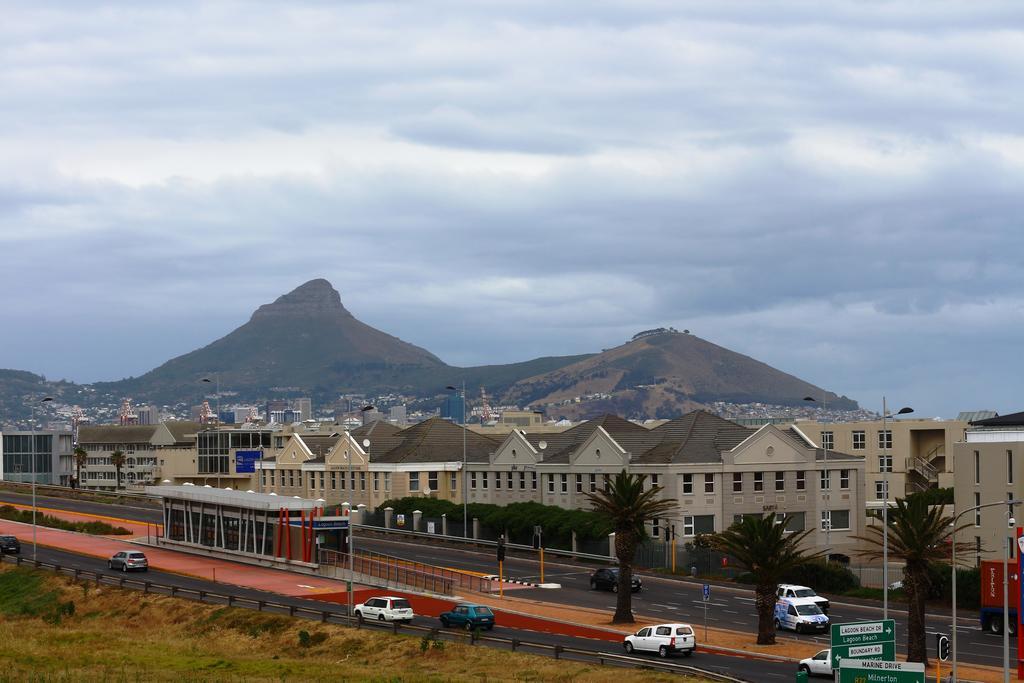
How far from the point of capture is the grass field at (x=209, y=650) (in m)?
59.1

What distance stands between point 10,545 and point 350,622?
42816 mm

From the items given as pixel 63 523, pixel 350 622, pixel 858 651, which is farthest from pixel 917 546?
pixel 63 523

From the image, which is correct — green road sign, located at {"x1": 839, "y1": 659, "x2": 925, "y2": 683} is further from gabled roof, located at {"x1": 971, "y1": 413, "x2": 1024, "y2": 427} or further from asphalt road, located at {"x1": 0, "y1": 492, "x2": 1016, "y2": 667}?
gabled roof, located at {"x1": 971, "y1": 413, "x2": 1024, "y2": 427}

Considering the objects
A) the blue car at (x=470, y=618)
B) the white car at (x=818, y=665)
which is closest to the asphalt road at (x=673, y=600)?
the white car at (x=818, y=665)

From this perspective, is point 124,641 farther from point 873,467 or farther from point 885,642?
point 873,467

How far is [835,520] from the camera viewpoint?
10838 centimetres

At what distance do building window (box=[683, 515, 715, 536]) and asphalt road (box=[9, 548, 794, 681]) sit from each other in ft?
106

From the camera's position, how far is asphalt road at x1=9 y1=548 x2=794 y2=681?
186 feet

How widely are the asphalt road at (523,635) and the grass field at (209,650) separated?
3272mm

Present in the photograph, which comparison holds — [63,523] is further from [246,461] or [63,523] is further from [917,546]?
[917,546]

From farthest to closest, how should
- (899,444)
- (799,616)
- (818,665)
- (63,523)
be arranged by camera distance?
(899,444) < (63,523) < (799,616) < (818,665)

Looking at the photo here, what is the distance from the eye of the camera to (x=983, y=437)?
8381cm

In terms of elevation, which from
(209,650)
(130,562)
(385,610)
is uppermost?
(130,562)

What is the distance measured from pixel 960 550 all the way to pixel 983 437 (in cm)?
2538
